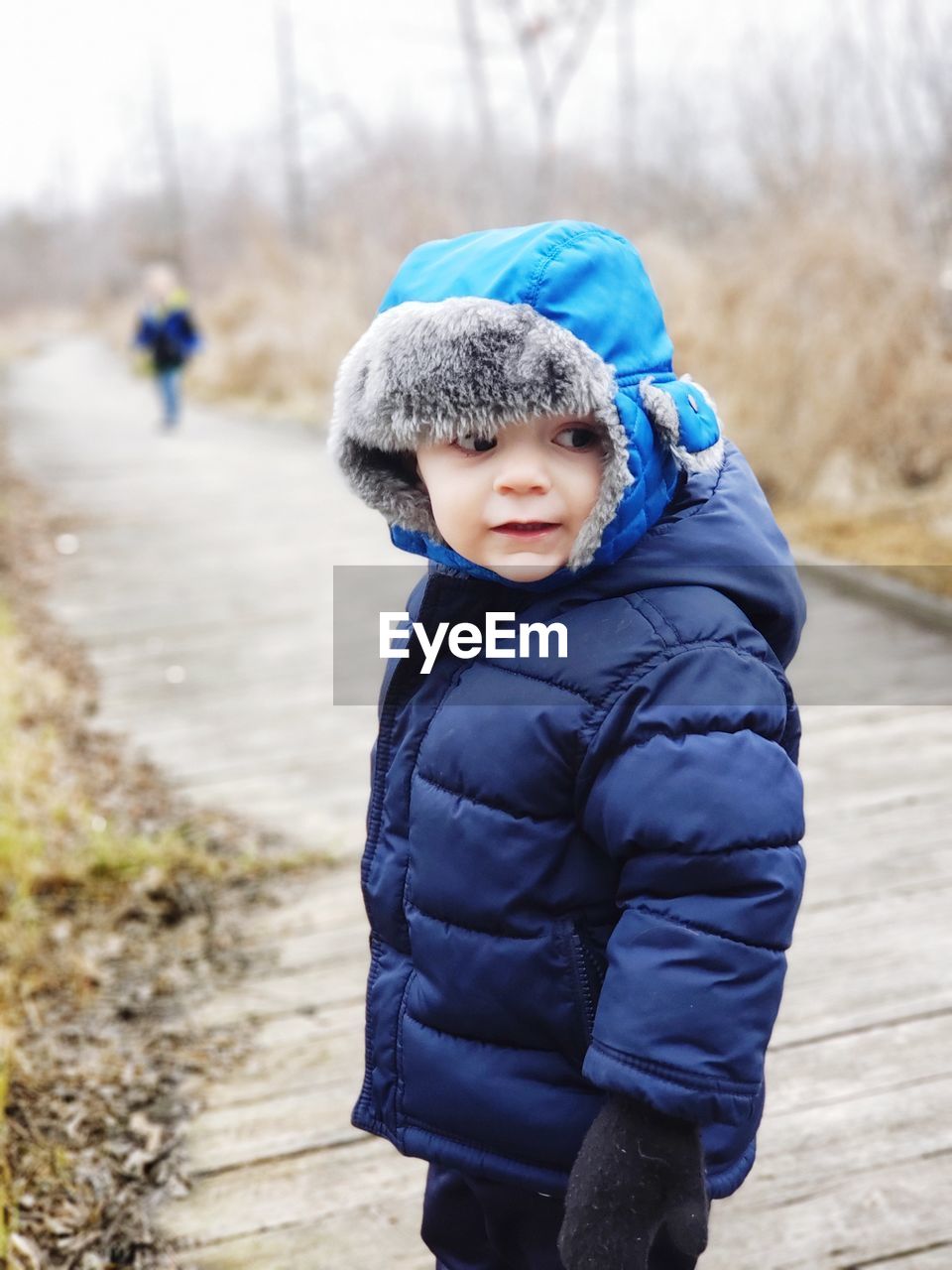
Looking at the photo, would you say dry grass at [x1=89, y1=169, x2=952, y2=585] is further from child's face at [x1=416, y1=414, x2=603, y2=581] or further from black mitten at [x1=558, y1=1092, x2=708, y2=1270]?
black mitten at [x1=558, y1=1092, x2=708, y2=1270]

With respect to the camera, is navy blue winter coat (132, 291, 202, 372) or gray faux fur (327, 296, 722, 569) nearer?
gray faux fur (327, 296, 722, 569)

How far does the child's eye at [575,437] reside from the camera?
53.2 inches

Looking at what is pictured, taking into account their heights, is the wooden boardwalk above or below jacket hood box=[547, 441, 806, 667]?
below

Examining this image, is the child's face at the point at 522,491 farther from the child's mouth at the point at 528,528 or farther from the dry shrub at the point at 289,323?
the dry shrub at the point at 289,323

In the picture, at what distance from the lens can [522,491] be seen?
1.33 metres

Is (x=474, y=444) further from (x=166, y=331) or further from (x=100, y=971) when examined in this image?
(x=166, y=331)

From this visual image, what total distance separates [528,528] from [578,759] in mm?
249

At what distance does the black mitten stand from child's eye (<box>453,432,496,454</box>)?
68 centimetres

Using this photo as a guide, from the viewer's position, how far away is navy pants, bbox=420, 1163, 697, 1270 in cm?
155

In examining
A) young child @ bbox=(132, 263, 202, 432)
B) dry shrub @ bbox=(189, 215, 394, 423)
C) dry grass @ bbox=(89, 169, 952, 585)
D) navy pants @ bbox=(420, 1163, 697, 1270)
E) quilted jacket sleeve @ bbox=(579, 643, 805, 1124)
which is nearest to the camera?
quilted jacket sleeve @ bbox=(579, 643, 805, 1124)

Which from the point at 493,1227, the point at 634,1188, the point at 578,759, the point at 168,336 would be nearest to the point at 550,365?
the point at 578,759

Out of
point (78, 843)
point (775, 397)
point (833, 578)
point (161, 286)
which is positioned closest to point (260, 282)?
point (161, 286)

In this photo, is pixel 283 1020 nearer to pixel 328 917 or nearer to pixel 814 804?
pixel 328 917

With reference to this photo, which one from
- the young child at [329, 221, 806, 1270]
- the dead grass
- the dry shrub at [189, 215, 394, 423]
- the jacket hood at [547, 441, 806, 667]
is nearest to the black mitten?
the young child at [329, 221, 806, 1270]
